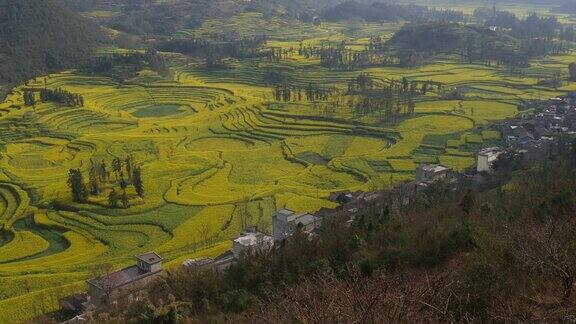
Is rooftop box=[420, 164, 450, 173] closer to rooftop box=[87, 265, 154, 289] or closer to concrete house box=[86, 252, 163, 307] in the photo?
concrete house box=[86, 252, 163, 307]

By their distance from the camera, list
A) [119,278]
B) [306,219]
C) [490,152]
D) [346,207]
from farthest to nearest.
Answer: [490,152], [346,207], [306,219], [119,278]

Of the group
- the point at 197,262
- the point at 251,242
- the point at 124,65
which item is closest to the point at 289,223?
the point at 251,242

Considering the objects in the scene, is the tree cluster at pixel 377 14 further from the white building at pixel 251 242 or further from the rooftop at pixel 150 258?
the rooftop at pixel 150 258

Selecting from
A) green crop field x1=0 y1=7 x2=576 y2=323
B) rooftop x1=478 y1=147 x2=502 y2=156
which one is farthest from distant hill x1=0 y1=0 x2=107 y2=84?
rooftop x1=478 y1=147 x2=502 y2=156

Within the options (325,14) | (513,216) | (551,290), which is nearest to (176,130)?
(513,216)

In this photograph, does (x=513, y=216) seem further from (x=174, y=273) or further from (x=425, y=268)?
(x=174, y=273)

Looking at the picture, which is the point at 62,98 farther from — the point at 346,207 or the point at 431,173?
the point at 431,173
